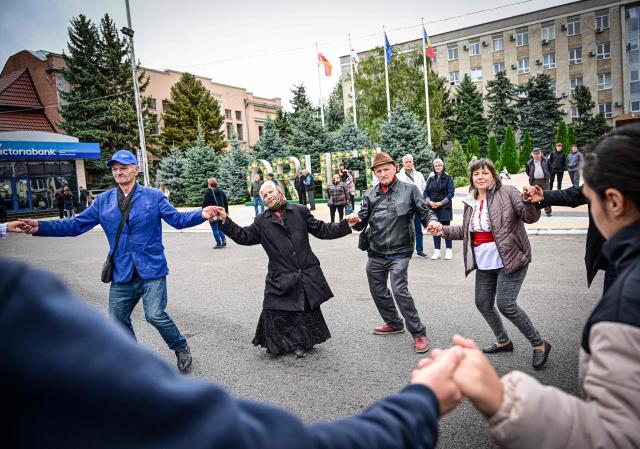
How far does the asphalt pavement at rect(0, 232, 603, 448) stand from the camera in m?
4.02

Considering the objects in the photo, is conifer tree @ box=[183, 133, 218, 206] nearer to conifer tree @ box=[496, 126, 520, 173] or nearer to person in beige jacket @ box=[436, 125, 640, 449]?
conifer tree @ box=[496, 126, 520, 173]

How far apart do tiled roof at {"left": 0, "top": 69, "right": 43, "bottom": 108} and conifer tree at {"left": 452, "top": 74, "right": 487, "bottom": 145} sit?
142 ft

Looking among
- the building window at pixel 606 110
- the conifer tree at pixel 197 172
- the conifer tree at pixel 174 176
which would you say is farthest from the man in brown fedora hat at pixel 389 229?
the building window at pixel 606 110

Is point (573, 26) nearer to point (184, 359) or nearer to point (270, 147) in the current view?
point (270, 147)

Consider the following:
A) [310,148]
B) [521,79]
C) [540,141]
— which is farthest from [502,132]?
[310,148]

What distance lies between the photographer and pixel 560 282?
7.21 m

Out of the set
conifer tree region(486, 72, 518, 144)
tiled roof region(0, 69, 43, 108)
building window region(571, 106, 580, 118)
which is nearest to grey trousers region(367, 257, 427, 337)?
tiled roof region(0, 69, 43, 108)

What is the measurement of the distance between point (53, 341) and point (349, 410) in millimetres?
3246

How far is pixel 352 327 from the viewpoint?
5.87 meters

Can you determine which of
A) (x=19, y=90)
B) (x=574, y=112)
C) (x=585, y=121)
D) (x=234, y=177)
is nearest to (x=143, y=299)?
(x=234, y=177)

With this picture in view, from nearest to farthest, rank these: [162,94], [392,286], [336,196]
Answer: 1. [392,286]
2. [336,196]
3. [162,94]

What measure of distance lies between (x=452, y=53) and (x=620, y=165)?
63736mm

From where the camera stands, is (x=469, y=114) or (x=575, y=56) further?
(x=469, y=114)

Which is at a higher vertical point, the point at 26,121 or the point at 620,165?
the point at 26,121
